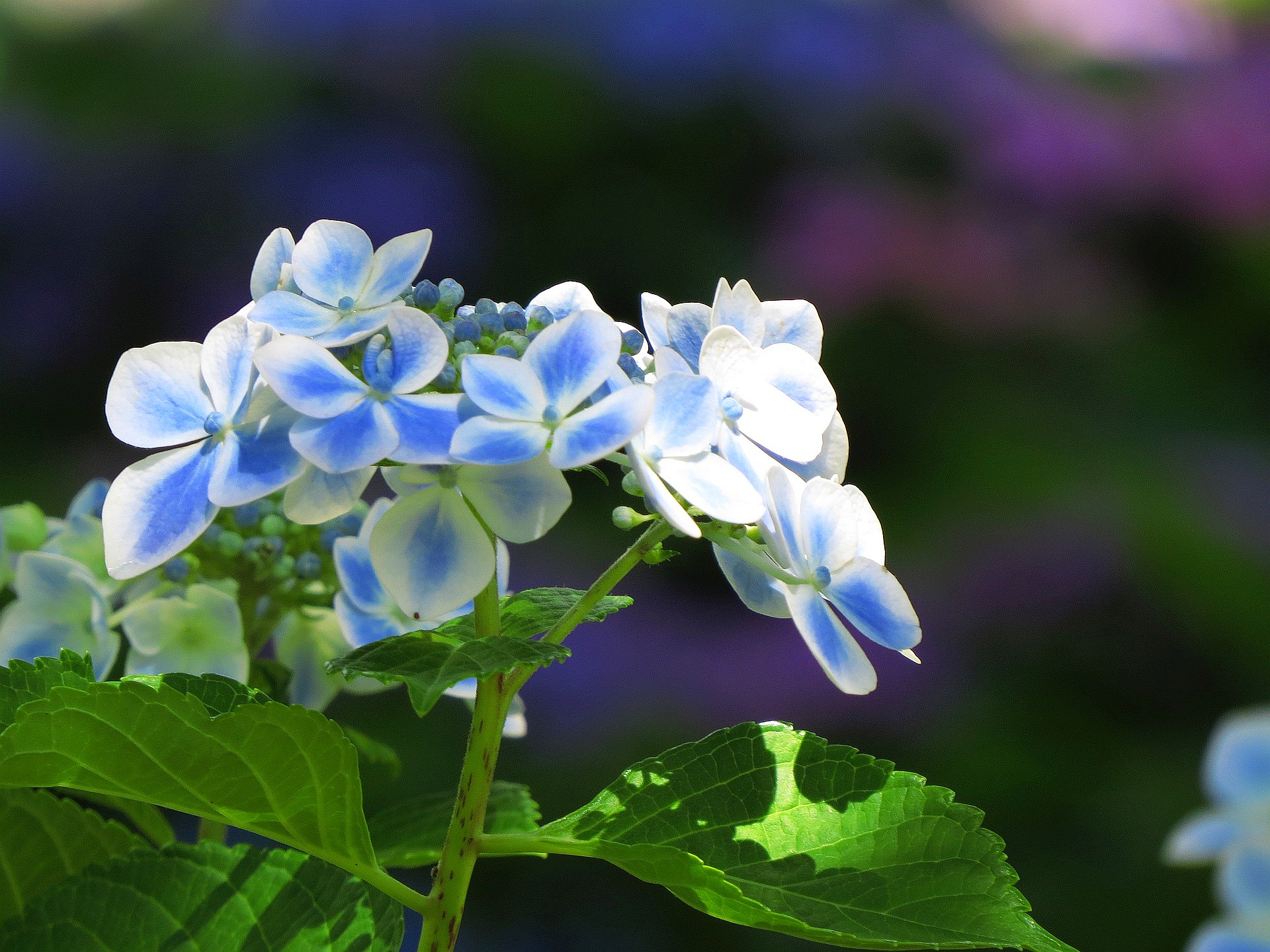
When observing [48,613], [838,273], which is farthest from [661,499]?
[838,273]

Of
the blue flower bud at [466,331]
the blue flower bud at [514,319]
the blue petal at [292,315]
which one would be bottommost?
the blue petal at [292,315]

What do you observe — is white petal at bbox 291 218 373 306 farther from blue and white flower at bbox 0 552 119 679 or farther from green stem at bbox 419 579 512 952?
blue and white flower at bbox 0 552 119 679

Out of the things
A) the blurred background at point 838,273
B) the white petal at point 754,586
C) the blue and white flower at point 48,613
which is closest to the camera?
the white petal at point 754,586

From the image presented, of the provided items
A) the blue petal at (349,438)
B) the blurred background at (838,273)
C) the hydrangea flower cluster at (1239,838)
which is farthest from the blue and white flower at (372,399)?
the blurred background at (838,273)

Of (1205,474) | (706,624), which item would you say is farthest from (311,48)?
(1205,474)

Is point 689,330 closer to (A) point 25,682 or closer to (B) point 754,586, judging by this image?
(B) point 754,586

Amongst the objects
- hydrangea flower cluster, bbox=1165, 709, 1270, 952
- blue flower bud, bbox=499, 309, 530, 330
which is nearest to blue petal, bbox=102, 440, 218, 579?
blue flower bud, bbox=499, 309, 530, 330

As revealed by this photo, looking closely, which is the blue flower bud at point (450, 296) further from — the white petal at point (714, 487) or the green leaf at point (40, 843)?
the green leaf at point (40, 843)
